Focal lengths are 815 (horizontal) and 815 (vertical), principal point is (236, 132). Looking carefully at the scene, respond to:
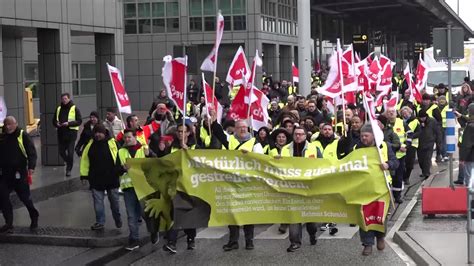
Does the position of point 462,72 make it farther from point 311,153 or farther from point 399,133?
point 311,153

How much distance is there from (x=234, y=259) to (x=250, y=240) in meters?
0.65

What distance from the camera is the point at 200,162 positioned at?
1047 cm

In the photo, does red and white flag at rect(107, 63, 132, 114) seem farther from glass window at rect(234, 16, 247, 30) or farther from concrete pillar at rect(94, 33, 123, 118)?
glass window at rect(234, 16, 247, 30)

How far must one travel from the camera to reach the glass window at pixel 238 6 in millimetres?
39375

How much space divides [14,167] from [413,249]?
593cm

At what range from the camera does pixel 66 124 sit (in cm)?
1686

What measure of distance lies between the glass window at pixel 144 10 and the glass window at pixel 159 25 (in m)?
0.51

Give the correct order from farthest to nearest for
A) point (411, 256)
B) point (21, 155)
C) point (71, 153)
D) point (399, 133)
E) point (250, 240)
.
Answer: point (71, 153) < point (399, 133) < point (21, 155) < point (250, 240) < point (411, 256)

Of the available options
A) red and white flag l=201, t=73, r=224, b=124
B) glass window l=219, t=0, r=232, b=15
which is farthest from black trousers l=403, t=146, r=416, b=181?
glass window l=219, t=0, r=232, b=15

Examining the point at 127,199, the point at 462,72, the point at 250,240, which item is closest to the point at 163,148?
the point at 127,199

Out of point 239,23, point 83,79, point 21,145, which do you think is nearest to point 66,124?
point 21,145

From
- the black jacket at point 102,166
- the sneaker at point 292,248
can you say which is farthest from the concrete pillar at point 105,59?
the sneaker at point 292,248

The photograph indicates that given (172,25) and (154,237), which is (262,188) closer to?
(154,237)

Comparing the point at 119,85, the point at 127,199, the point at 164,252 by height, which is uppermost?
the point at 119,85
